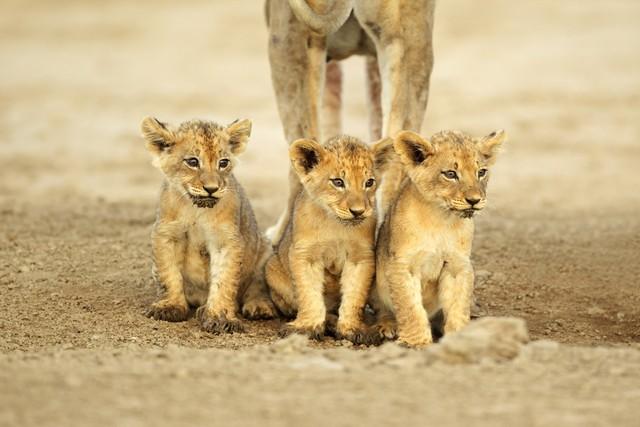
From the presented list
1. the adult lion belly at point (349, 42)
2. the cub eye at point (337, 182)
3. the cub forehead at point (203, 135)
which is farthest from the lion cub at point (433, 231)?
the adult lion belly at point (349, 42)

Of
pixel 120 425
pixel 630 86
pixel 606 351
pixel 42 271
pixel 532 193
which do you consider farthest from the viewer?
pixel 630 86

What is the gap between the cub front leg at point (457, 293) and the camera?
652 centimetres

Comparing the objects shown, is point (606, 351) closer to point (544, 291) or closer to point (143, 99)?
point (544, 291)

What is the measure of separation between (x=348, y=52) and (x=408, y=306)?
228 centimetres

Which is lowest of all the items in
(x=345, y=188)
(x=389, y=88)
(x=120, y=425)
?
(x=120, y=425)

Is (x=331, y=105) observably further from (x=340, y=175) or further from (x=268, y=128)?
(x=268, y=128)

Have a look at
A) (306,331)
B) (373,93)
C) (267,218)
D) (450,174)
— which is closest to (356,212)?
(450,174)

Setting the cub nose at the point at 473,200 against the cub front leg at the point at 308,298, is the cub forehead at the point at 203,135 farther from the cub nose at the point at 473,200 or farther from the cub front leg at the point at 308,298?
the cub nose at the point at 473,200

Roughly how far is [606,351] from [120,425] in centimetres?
228

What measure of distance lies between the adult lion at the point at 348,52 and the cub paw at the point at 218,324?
3.71ft

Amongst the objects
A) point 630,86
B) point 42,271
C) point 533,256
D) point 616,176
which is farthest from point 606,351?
point 630,86

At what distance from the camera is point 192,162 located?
6812 mm

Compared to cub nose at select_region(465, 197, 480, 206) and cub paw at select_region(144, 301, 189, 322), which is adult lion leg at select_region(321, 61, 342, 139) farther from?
cub nose at select_region(465, 197, 480, 206)

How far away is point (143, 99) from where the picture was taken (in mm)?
16922
